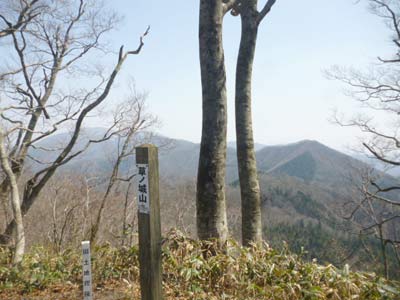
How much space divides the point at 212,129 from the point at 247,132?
1.08 metres

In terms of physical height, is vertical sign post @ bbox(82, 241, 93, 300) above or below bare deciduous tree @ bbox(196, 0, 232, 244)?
below

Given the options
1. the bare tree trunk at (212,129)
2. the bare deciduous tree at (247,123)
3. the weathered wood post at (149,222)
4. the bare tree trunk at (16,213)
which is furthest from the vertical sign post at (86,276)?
the bare tree trunk at (16,213)

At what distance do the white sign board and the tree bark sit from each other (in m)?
2.52

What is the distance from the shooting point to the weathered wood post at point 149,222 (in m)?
2.09

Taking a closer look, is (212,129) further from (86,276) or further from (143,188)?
(86,276)

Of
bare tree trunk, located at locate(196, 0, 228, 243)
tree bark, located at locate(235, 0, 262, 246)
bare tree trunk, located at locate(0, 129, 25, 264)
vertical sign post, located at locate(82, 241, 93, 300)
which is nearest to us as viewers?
vertical sign post, located at locate(82, 241, 93, 300)

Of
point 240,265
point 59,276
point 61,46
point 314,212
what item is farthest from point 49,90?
point 314,212

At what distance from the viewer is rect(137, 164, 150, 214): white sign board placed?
6.86ft

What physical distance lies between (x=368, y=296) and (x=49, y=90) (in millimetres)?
9943

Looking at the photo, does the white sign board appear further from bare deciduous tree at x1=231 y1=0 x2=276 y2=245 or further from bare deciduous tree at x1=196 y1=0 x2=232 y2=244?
bare deciduous tree at x1=231 y1=0 x2=276 y2=245

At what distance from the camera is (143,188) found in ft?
6.93

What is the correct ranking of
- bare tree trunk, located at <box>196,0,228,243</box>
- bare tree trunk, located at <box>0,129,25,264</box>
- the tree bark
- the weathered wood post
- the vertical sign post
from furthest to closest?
→ bare tree trunk, located at <box>0,129,25,264</box> < the tree bark < bare tree trunk, located at <box>196,0,228,243</box> < the vertical sign post < the weathered wood post

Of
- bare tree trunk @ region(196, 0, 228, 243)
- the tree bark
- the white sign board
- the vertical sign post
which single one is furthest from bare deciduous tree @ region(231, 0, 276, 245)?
the white sign board

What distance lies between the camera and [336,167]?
4400 inches
